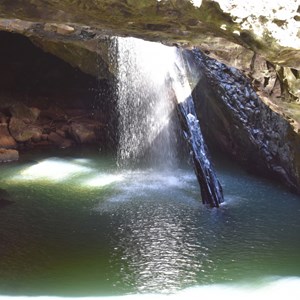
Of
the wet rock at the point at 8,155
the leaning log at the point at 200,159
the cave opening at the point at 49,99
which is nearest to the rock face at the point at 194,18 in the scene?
the leaning log at the point at 200,159

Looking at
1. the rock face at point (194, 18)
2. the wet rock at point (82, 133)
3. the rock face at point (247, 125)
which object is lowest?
the wet rock at point (82, 133)

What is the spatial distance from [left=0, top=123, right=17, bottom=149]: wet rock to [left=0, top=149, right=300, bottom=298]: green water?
4.34 m

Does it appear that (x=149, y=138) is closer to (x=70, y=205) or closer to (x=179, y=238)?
(x=70, y=205)

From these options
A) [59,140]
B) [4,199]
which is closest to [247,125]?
[4,199]

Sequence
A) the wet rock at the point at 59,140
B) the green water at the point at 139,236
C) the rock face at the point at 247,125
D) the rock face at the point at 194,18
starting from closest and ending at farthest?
the rock face at the point at 194,18 < the green water at the point at 139,236 < the rock face at the point at 247,125 < the wet rock at the point at 59,140

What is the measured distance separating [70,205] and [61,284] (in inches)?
108

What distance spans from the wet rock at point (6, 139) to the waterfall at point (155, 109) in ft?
11.3

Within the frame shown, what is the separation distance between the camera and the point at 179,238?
570cm

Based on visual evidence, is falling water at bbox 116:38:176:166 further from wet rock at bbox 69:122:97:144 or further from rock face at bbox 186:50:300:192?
wet rock at bbox 69:122:97:144

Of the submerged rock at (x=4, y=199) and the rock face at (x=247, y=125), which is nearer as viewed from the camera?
the submerged rock at (x=4, y=199)

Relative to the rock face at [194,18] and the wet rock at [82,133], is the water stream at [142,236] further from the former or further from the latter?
the wet rock at [82,133]

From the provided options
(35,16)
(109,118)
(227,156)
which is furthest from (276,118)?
(109,118)

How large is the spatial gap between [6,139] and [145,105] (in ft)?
15.4

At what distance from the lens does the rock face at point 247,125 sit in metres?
8.22
